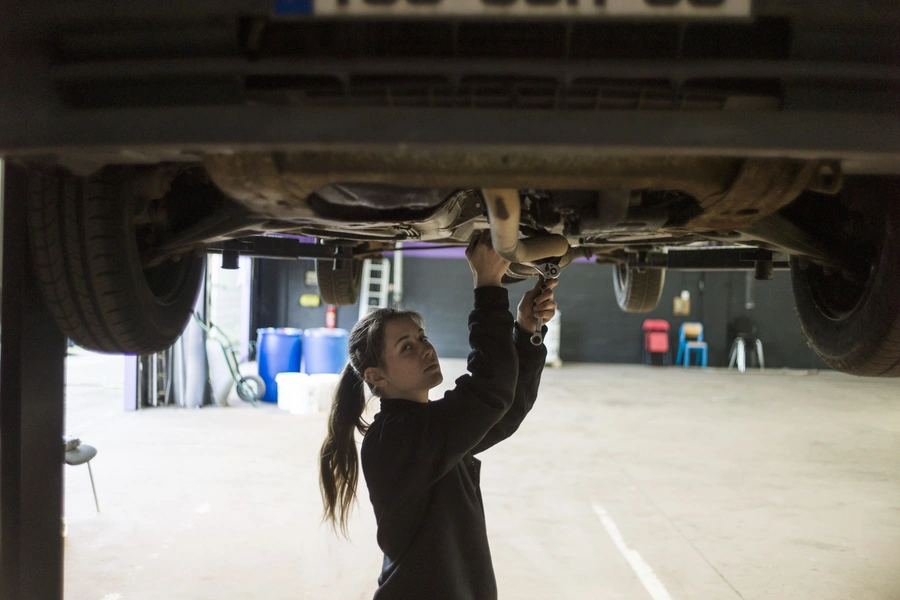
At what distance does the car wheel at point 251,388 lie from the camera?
6082 mm

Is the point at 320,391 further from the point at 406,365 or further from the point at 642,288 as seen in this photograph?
the point at 406,365

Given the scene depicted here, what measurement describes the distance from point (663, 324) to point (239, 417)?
271 inches

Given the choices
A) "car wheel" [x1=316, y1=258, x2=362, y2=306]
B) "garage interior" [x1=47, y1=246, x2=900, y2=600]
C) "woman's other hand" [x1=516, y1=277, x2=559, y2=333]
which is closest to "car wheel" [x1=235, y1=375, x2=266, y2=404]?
"garage interior" [x1=47, y1=246, x2=900, y2=600]

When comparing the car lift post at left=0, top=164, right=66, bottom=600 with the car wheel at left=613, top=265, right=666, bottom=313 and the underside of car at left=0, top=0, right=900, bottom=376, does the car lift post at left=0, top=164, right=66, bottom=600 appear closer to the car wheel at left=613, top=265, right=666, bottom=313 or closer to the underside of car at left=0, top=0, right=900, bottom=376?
the underside of car at left=0, top=0, right=900, bottom=376

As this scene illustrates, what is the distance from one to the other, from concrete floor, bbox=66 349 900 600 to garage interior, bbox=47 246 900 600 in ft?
0.04

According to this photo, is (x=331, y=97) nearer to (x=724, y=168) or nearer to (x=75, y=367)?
(x=724, y=168)

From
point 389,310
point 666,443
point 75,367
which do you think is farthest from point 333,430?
point 75,367

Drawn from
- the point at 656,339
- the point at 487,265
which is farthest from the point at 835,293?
the point at 656,339

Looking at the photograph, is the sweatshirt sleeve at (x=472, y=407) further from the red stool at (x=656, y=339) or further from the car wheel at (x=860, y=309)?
the red stool at (x=656, y=339)

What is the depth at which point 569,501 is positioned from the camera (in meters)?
3.23

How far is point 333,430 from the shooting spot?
5.54ft

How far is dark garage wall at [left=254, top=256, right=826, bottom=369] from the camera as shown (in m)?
10.1

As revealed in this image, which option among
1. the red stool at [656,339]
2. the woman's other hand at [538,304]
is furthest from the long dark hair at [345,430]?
the red stool at [656,339]

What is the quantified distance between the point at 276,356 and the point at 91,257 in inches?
206
